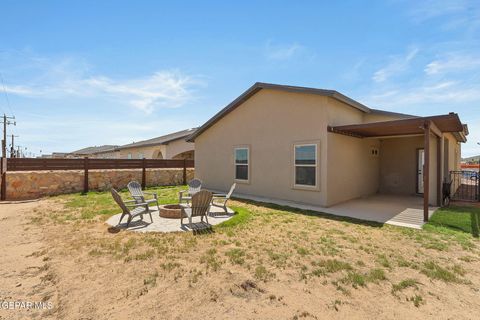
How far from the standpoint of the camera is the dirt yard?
3.01 m

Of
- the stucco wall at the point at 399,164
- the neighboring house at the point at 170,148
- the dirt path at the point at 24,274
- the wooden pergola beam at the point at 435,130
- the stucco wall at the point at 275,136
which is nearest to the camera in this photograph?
the dirt path at the point at 24,274

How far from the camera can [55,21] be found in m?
8.81

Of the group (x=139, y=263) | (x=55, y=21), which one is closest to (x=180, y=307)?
(x=139, y=263)

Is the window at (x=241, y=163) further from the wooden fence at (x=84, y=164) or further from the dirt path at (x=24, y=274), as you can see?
the dirt path at (x=24, y=274)

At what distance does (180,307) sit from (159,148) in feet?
71.5

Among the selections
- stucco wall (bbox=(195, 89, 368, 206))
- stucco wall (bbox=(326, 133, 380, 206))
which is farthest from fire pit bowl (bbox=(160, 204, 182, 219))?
stucco wall (bbox=(326, 133, 380, 206))

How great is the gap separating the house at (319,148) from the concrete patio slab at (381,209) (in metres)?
0.31

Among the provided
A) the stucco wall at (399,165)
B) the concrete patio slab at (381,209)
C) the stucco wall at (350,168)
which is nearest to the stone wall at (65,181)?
the concrete patio slab at (381,209)

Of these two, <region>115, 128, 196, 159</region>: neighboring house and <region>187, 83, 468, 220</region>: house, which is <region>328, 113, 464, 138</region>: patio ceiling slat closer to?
<region>187, 83, 468, 220</region>: house

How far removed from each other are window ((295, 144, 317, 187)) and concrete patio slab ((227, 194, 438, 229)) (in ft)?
3.01

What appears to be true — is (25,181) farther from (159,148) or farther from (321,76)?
(321,76)

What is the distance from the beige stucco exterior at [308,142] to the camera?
29.9ft

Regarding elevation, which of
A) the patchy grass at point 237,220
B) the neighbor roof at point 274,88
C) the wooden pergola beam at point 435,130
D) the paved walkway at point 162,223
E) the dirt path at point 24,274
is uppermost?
the neighbor roof at point 274,88

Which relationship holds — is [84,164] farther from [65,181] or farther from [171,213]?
[171,213]
